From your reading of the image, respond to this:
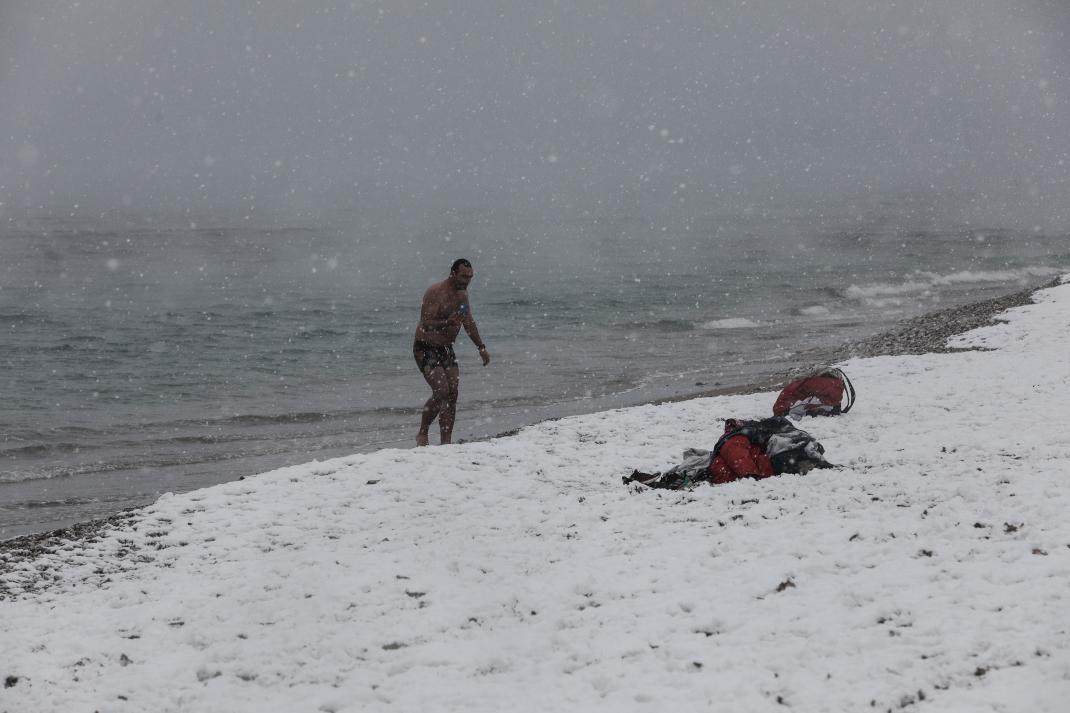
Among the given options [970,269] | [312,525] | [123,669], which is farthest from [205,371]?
[970,269]

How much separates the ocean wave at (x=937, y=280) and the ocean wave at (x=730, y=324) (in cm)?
890

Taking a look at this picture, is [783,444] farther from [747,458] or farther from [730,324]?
[730,324]

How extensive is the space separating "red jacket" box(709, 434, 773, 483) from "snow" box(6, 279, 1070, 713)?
0.97 feet

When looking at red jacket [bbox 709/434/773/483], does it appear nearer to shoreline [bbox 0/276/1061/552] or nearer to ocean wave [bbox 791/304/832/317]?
shoreline [bbox 0/276/1061/552]

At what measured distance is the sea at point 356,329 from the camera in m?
17.8

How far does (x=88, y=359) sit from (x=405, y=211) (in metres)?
99.3

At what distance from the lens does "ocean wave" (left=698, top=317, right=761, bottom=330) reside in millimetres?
32050

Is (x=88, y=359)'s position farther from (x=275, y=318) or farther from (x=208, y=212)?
(x=208, y=212)

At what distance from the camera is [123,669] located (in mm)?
6086

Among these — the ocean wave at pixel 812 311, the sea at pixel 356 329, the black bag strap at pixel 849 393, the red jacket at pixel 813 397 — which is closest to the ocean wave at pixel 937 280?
the sea at pixel 356 329

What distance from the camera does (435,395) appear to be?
1204 centimetres

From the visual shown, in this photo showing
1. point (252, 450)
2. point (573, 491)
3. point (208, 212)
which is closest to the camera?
point (573, 491)

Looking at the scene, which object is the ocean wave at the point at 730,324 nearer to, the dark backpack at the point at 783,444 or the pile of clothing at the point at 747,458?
the pile of clothing at the point at 747,458

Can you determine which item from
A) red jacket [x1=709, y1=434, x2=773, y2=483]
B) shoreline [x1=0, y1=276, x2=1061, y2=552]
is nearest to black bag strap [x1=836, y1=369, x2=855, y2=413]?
red jacket [x1=709, y1=434, x2=773, y2=483]
